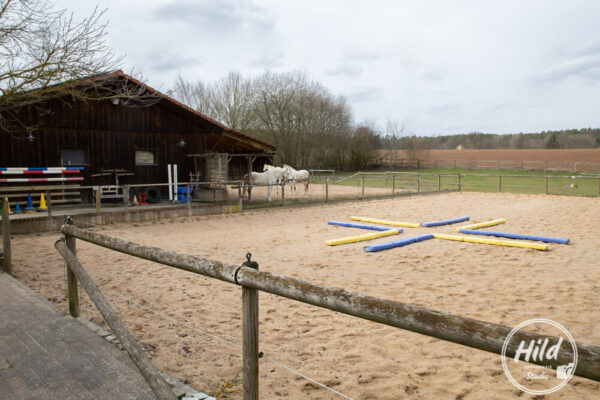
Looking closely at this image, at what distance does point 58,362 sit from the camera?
11.4 ft

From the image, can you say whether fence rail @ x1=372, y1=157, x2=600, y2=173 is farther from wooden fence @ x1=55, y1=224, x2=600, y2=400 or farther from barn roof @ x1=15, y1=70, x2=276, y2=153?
wooden fence @ x1=55, y1=224, x2=600, y2=400

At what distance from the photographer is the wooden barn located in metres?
13.3

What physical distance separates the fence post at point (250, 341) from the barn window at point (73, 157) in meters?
14.1

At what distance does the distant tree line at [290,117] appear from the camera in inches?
1490

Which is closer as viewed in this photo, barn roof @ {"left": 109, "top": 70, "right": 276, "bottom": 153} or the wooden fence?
the wooden fence

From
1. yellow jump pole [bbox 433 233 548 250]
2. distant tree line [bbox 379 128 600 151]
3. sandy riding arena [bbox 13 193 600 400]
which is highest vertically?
distant tree line [bbox 379 128 600 151]

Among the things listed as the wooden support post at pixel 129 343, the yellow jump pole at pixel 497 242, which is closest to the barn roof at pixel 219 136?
the yellow jump pole at pixel 497 242

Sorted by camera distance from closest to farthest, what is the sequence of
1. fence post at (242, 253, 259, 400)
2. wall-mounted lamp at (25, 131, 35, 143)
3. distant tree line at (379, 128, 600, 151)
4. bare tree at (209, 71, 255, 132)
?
fence post at (242, 253, 259, 400) < wall-mounted lamp at (25, 131, 35, 143) < bare tree at (209, 71, 255, 132) < distant tree line at (379, 128, 600, 151)

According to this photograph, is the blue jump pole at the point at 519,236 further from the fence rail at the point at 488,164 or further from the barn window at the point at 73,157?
the fence rail at the point at 488,164

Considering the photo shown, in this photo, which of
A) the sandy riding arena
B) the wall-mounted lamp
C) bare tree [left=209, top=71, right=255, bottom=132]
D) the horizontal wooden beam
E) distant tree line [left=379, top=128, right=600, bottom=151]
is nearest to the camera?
the horizontal wooden beam

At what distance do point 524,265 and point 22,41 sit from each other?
9.95m

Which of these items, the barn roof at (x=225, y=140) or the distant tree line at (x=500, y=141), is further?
the distant tree line at (x=500, y=141)

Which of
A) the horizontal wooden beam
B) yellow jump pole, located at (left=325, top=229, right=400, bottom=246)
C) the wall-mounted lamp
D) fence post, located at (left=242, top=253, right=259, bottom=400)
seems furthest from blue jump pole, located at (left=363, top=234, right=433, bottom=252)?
the wall-mounted lamp

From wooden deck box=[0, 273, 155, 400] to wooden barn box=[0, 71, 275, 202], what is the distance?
905 cm
